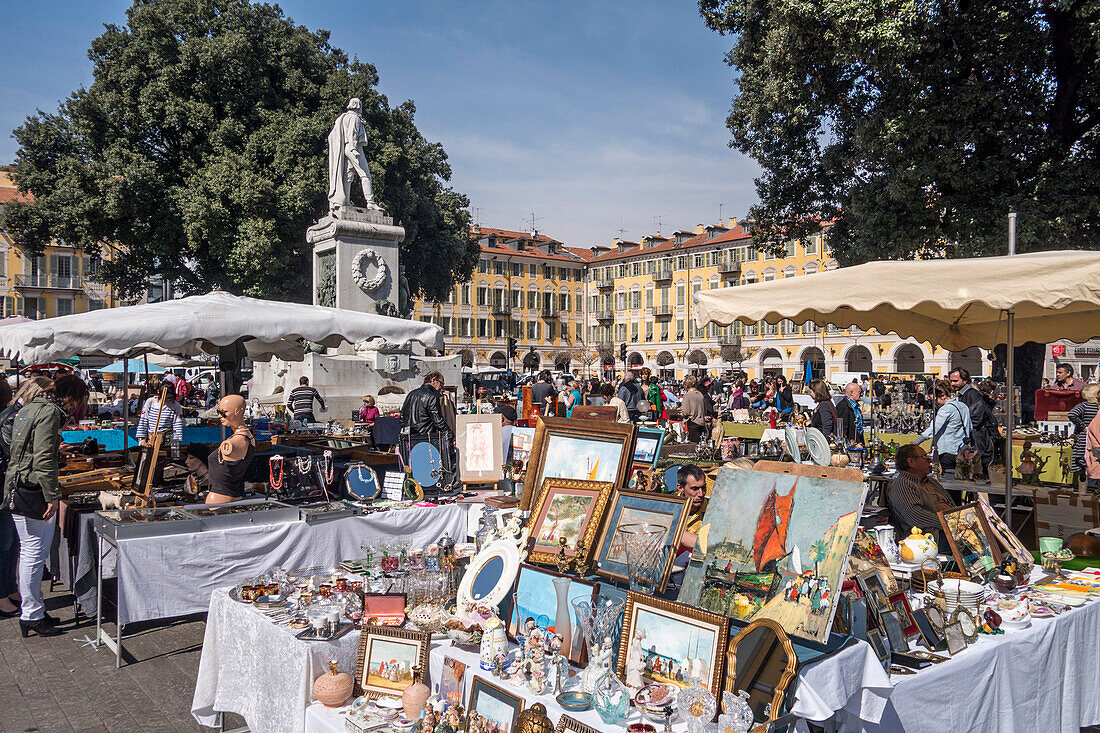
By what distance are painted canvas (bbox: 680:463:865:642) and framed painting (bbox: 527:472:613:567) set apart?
428 millimetres

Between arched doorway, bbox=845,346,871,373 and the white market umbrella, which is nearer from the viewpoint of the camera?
the white market umbrella

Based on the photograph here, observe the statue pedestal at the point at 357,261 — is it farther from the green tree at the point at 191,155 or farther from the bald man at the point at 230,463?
the bald man at the point at 230,463

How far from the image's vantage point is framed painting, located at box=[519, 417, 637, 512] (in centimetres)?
343

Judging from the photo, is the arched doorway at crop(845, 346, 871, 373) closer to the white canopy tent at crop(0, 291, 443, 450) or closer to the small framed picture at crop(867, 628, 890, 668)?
the white canopy tent at crop(0, 291, 443, 450)

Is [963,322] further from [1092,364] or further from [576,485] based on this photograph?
[1092,364]

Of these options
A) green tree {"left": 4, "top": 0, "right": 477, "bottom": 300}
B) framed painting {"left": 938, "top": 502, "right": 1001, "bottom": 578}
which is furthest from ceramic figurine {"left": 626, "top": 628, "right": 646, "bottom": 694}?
green tree {"left": 4, "top": 0, "right": 477, "bottom": 300}

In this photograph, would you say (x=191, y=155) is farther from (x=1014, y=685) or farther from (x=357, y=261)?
(x=1014, y=685)

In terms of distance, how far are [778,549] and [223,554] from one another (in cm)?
358

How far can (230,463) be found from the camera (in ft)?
17.9

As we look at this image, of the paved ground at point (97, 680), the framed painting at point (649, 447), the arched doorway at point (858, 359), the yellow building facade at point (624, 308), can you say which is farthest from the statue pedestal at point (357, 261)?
the arched doorway at point (858, 359)

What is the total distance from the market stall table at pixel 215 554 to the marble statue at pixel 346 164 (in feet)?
41.2

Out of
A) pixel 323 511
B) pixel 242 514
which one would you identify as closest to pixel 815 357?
pixel 323 511

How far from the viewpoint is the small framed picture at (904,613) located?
2.79 metres

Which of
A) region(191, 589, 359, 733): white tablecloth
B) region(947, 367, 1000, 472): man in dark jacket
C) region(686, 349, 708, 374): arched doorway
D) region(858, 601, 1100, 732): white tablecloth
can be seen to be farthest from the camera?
region(686, 349, 708, 374): arched doorway
